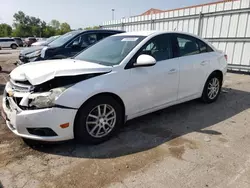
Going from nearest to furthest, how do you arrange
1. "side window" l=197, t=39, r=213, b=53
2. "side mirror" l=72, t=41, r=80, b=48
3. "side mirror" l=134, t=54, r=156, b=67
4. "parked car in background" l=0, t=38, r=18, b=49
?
"side mirror" l=134, t=54, r=156, b=67
"side window" l=197, t=39, r=213, b=53
"side mirror" l=72, t=41, r=80, b=48
"parked car in background" l=0, t=38, r=18, b=49

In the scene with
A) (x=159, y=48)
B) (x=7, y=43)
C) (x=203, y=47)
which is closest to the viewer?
(x=159, y=48)

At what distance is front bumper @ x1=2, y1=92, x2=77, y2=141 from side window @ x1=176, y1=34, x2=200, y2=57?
2375 millimetres

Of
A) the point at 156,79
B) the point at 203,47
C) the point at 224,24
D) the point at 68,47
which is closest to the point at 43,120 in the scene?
the point at 156,79

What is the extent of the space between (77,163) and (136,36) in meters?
2.28

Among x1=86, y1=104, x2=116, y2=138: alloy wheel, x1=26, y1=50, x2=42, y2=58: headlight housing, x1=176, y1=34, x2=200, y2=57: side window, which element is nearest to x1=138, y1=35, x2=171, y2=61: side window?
x1=176, y1=34, x2=200, y2=57: side window

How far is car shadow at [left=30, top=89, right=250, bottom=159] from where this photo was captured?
2.79 meters

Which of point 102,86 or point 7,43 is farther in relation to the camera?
point 7,43

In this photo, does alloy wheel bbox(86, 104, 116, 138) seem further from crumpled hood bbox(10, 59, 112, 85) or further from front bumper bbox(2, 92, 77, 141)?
crumpled hood bbox(10, 59, 112, 85)

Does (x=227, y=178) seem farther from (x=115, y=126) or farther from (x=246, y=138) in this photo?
(x=115, y=126)

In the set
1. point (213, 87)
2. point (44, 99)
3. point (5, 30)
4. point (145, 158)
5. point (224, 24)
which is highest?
point (5, 30)

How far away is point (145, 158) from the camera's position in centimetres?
262

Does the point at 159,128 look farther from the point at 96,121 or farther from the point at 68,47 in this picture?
the point at 68,47

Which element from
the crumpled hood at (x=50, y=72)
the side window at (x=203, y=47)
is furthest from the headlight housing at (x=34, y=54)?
the side window at (x=203, y=47)

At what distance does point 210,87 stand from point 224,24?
19.0ft
